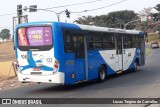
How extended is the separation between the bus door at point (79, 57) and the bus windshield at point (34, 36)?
1.41 m

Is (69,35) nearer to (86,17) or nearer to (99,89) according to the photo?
(99,89)

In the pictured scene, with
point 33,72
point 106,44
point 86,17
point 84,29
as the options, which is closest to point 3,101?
point 33,72

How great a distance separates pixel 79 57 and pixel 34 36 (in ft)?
7.22

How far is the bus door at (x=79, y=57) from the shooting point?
50.9ft

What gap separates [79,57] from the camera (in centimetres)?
1580

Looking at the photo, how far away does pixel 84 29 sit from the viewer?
16.6 metres

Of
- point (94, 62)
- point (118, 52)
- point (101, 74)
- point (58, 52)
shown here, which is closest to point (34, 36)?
point (58, 52)

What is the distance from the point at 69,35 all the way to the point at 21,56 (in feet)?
7.24

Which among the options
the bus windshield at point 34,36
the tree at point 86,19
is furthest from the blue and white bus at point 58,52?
the tree at point 86,19

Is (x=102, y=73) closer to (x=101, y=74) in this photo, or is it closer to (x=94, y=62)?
(x=101, y=74)

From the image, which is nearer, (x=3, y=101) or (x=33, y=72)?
(x=3, y=101)

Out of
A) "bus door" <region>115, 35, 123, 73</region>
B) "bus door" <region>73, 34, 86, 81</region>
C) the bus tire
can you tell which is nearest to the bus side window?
"bus door" <region>73, 34, 86, 81</region>

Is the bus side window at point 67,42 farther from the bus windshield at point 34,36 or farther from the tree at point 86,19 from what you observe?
the tree at point 86,19

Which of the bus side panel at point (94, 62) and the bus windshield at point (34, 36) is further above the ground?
the bus windshield at point (34, 36)
